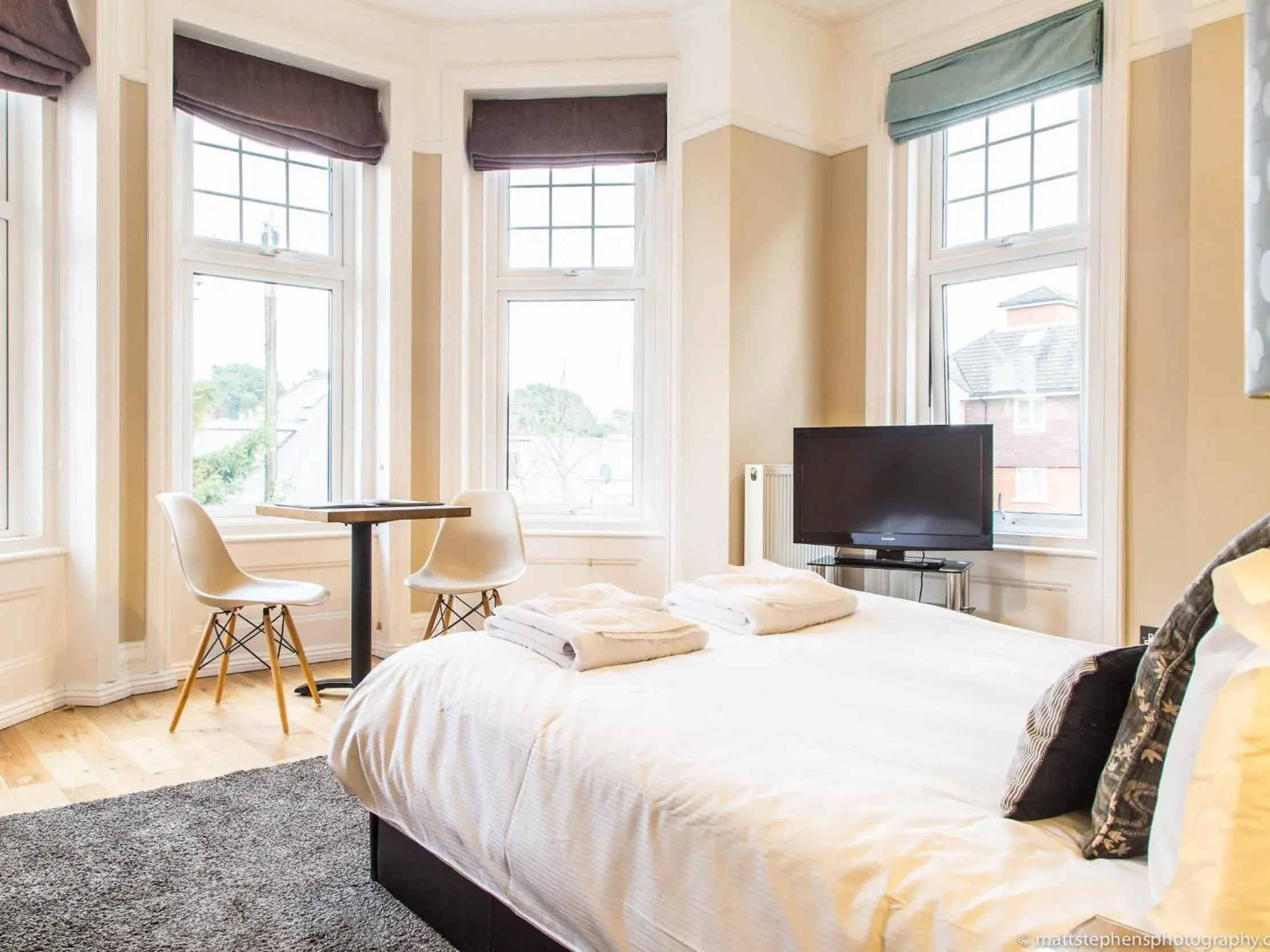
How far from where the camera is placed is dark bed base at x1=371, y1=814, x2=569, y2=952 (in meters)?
1.57

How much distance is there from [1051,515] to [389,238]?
336cm

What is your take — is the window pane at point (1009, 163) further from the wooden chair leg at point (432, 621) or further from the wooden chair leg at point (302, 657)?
the wooden chair leg at point (302, 657)

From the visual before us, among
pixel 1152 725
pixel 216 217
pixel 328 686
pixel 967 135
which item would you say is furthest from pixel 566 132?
pixel 1152 725

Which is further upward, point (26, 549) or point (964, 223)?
point (964, 223)

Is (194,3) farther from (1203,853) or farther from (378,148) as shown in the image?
(1203,853)

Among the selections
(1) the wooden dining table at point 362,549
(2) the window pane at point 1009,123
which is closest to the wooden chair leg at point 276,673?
(1) the wooden dining table at point 362,549

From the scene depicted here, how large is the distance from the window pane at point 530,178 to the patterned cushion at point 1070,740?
164 inches

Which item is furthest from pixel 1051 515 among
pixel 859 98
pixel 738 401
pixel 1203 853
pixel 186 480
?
pixel 186 480

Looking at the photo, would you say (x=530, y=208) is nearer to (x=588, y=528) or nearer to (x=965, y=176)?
(x=588, y=528)

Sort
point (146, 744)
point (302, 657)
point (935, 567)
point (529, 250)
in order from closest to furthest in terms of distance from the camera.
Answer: point (146, 744) → point (302, 657) → point (935, 567) → point (529, 250)

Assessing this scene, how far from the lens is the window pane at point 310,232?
14.8ft

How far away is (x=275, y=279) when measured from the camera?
175 inches

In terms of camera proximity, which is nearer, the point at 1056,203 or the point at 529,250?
the point at 1056,203

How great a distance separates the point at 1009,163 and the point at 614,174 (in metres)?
1.93
